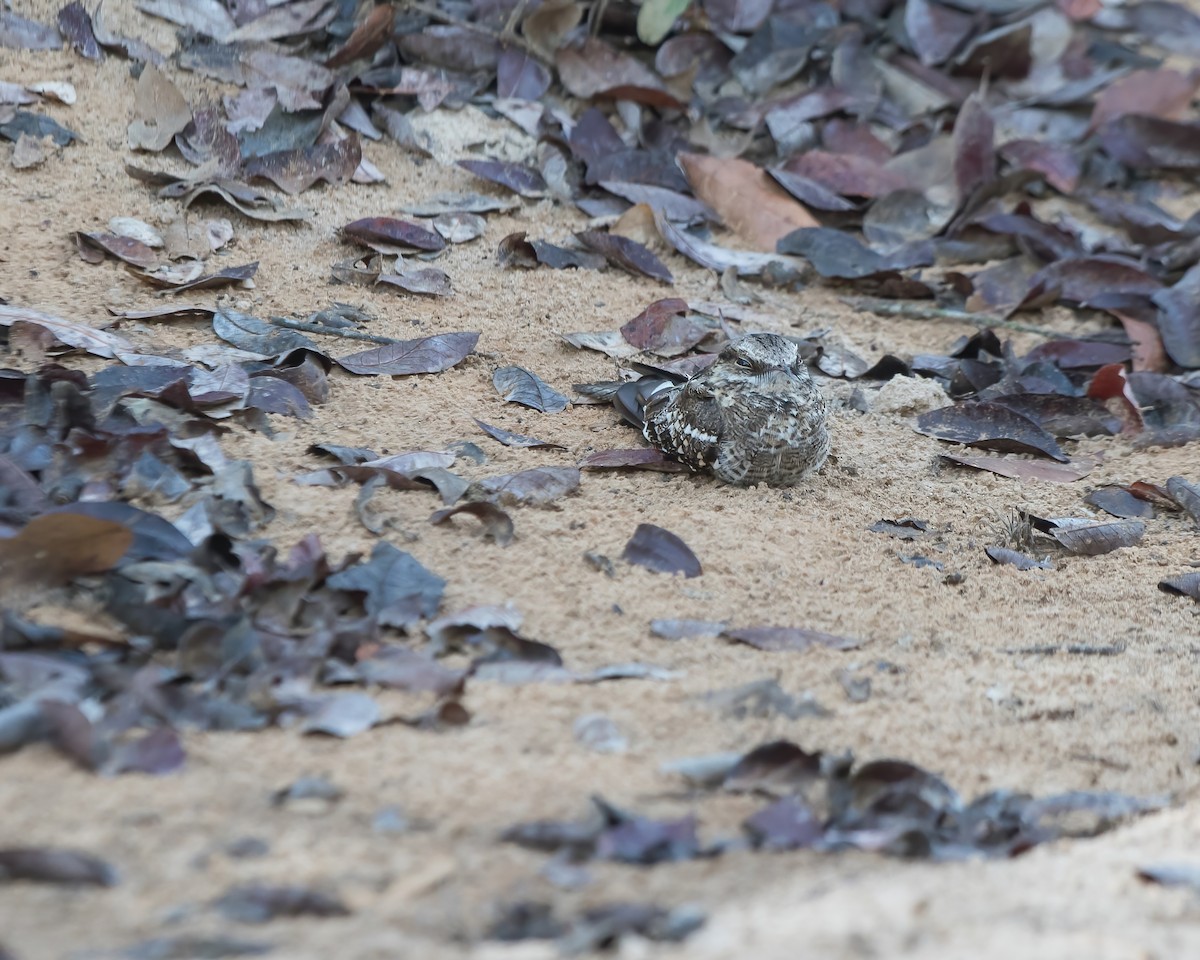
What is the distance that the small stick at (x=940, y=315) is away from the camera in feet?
17.7

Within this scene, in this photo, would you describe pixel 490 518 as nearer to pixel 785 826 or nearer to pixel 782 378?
pixel 782 378

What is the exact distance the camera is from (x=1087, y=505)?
4270 mm

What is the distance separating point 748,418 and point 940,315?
70.1 inches

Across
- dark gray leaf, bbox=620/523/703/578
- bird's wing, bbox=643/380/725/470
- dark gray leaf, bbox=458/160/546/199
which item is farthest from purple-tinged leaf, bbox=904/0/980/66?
dark gray leaf, bbox=620/523/703/578

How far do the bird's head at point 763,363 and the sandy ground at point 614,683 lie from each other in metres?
0.35

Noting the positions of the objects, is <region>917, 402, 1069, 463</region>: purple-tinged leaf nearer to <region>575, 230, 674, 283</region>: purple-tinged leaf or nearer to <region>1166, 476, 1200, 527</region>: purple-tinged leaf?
<region>1166, 476, 1200, 527</region>: purple-tinged leaf

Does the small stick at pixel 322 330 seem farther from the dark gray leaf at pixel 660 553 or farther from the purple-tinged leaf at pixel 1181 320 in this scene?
the purple-tinged leaf at pixel 1181 320

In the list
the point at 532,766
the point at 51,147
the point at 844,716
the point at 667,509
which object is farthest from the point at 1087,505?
the point at 51,147

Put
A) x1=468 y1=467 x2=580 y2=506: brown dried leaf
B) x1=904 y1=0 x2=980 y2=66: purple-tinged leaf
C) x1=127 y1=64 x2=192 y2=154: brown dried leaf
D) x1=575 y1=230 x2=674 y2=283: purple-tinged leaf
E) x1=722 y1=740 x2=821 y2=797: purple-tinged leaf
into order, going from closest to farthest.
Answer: x1=722 y1=740 x2=821 y2=797: purple-tinged leaf → x1=468 y1=467 x2=580 y2=506: brown dried leaf → x1=127 y1=64 x2=192 y2=154: brown dried leaf → x1=575 y1=230 x2=674 y2=283: purple-tinged leaf → x1=904 y1=0 x2=980 y2=66: purple-tinged leaf

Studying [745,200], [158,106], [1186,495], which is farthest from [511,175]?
[1186,495]

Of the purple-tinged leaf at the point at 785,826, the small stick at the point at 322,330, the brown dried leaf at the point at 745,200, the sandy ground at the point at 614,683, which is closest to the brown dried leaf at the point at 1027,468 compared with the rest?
the sandy ground at the point at 614,683

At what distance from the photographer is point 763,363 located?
166 inches

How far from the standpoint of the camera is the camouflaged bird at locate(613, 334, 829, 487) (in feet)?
13.3

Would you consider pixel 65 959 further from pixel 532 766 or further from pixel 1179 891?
pixel 1179 891
